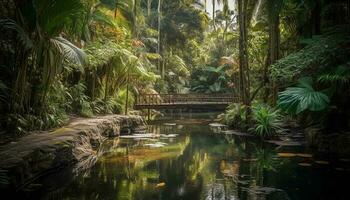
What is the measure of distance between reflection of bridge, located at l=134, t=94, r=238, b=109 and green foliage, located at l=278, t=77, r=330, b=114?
470 inches

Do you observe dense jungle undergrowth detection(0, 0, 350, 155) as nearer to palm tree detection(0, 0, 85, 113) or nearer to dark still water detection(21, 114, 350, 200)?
palm tree detection(0, 0, 85, 113)

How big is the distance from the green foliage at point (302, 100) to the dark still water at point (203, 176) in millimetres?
1184

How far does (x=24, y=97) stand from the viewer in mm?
8180

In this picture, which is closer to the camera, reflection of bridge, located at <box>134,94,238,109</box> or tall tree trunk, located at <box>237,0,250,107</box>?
tall tree trunk, located at <box>237,0,250,107</box>

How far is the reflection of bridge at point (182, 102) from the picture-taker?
21.0 meters

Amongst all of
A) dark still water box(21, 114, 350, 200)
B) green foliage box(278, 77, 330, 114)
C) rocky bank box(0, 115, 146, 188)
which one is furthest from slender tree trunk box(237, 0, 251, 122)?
rocky bank box(0, 115, 146, 188)

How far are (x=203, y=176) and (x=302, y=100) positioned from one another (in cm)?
343

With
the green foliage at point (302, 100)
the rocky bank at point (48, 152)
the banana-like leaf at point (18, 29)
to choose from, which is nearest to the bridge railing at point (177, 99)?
the rocky bank at point (48, 152)

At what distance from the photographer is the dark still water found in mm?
5707

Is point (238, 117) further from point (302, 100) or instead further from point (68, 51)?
point (68, 51)

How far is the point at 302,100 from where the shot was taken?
8766 millimetres

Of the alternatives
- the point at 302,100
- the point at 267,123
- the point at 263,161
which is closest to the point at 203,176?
the point at 263,161

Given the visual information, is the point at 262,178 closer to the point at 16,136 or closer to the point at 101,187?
the point at 101,187

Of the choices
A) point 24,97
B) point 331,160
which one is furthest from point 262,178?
point 24,97
